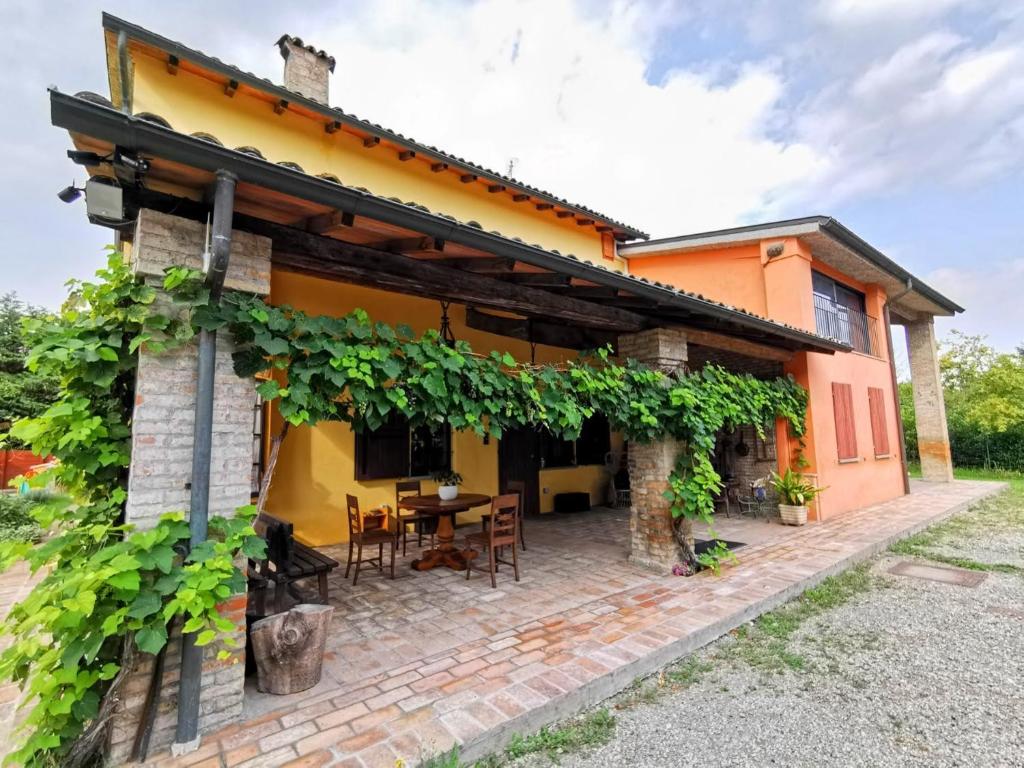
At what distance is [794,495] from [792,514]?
1.09ft

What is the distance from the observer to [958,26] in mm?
7070

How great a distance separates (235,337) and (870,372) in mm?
12659

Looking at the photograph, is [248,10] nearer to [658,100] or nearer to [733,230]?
[658,100]

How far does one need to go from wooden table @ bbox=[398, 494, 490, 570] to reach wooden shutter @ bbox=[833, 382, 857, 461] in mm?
7356

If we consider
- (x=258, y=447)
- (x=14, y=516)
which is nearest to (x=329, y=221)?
(x=258, y=447)

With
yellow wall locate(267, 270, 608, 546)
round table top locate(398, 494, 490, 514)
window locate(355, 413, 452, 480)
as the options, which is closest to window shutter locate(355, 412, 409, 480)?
window locate(355, 413, 452, 480)

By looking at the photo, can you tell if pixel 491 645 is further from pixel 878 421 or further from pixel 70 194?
pixel 878 421

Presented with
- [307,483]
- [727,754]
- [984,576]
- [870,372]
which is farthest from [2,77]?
[870,372]

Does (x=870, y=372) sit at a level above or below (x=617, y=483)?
above

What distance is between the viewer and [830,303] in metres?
9.95

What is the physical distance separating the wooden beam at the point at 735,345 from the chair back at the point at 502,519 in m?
3.02

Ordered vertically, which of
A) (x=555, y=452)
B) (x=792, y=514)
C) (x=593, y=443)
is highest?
(x=593, y=443)

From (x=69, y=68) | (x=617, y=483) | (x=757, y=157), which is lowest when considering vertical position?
(x=617, y=483)

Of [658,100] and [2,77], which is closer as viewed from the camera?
[2,77]
